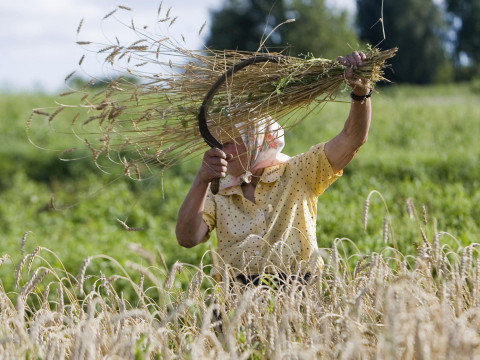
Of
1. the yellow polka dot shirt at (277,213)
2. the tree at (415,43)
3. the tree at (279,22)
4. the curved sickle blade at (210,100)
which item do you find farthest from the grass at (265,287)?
the tree at (415,43)

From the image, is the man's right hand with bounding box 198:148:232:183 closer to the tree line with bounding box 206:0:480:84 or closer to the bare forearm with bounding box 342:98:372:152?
the bare forearm with bounding box 342:98:372:152

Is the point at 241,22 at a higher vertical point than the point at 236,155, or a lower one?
higher

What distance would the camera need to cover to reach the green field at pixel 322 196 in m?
5.54

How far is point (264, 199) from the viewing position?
3295mm

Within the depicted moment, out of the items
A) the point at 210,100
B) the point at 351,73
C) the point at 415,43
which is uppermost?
the point at 415,43

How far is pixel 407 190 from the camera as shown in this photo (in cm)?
678

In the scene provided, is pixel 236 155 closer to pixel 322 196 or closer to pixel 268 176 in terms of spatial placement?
pixel 268 176

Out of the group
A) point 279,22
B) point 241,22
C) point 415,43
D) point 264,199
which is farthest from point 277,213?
point 415,43

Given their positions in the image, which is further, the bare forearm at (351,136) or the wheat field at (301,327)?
the bare forearm at (351,136)

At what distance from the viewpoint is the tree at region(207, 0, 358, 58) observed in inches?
1224

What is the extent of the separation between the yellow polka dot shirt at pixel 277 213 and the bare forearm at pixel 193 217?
11cm

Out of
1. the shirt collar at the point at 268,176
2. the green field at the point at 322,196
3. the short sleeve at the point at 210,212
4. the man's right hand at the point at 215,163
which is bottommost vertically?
the green field at the point at 322,196

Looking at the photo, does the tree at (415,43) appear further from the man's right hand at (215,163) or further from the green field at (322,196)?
the man's right hand at (215,163)

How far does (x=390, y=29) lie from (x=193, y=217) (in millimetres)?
37602
